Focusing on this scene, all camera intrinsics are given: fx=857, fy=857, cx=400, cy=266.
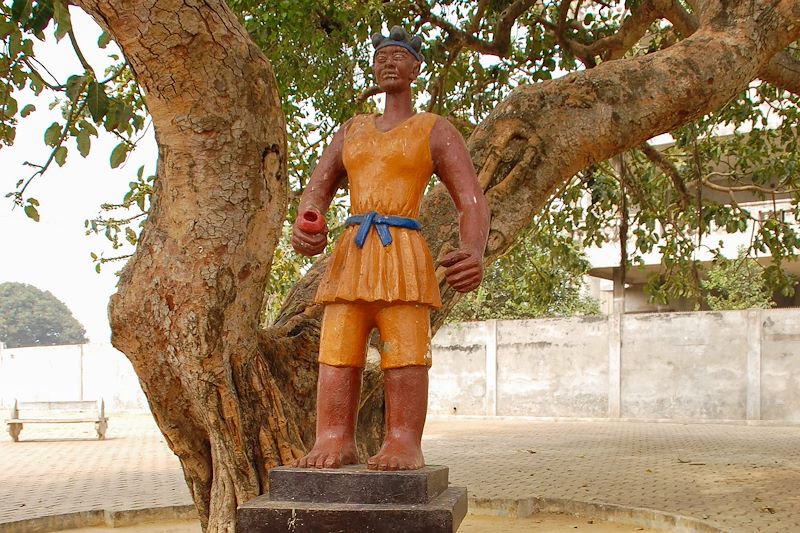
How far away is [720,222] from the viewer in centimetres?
905

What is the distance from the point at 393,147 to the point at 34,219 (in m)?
3.01

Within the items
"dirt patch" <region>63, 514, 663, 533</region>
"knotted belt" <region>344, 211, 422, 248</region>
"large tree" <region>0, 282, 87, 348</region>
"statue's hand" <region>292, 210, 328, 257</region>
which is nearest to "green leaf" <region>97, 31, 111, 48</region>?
"statue's hand" <region>292, 210, 328, 257</region>

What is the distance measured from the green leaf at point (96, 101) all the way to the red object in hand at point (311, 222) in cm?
154

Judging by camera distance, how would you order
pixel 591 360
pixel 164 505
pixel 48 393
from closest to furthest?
pixel 164 505 < pixel 591 360 < pixel 48 393

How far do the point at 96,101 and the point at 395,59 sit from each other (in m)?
1.68

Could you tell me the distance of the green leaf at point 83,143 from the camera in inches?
172

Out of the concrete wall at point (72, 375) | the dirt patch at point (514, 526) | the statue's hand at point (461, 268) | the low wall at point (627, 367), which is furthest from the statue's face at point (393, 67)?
the concrete wall at point (72, 375)

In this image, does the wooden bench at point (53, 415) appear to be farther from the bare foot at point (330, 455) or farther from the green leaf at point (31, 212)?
the bare foot at point (330, 455)

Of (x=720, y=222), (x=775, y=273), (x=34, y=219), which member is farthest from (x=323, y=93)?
(x=775, y=273)

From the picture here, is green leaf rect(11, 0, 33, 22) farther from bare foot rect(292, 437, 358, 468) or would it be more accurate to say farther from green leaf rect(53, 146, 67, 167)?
bare foot rect(292, 437, 358, 468)

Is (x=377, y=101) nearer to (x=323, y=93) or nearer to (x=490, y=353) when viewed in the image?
(x=323, y=93)

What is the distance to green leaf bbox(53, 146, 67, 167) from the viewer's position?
4676mm

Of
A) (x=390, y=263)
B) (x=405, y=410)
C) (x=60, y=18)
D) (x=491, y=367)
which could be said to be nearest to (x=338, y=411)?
(x=405, y=410)

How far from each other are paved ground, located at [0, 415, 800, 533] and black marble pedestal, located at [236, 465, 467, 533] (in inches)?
136
